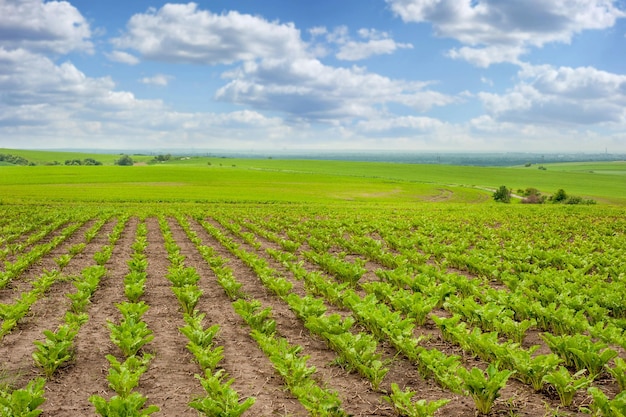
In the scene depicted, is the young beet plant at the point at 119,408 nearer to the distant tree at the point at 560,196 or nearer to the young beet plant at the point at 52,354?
the young beet plant at the point at 52,354

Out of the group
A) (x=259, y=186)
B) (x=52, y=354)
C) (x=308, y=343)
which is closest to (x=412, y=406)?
(x=308, y=343)

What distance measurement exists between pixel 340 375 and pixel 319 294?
5178mm

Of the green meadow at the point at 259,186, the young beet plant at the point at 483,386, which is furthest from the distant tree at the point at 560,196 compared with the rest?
the young beet plant at the point at 483,386

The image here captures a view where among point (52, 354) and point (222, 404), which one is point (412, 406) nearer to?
point (222, 404)

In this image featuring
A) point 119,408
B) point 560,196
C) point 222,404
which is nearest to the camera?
point 119,408

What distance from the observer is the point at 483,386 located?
639 cm

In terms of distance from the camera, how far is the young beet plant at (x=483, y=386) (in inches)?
249

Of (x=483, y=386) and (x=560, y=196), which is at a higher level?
(x=483, y=386)

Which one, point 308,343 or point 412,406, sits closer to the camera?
point 412,406

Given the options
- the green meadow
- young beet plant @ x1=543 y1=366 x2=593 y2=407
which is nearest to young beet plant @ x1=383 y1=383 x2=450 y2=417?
young beet plant @ x1=543 y1=366 x2=593 y2=407

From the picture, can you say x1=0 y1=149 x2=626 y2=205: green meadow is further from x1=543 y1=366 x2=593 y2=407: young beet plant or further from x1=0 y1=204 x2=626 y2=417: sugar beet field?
x1=543 y1=366 x2=593 y2=407: young beet plant

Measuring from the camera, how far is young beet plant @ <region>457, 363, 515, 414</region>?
249 inches

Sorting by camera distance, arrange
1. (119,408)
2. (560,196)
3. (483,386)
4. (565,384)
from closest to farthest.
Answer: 1. (119,408)
2. (483,386)
3. (565,384)
4. (560,196)

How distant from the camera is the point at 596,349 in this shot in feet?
24.8
